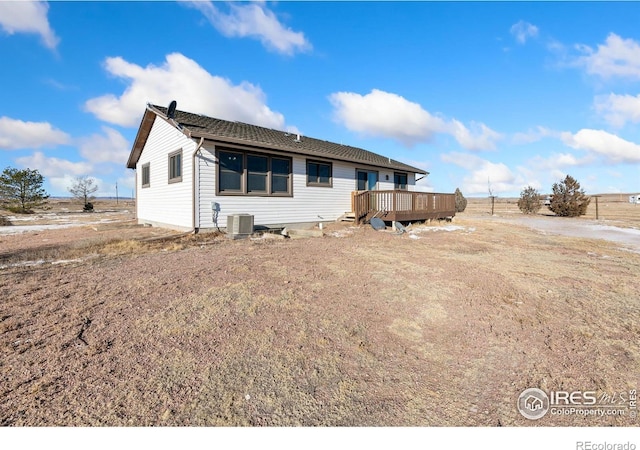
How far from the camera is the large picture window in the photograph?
9.98 meters

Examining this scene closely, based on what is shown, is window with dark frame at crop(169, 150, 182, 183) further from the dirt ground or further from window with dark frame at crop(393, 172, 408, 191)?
window with dark frame at crop(393, 172, 408, 191)

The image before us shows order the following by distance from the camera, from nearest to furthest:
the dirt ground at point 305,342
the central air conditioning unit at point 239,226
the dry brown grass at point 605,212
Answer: the dirt ground at point 305,342, the central air conditioning unit at point 239,226, the dry brown grass at point 605,212

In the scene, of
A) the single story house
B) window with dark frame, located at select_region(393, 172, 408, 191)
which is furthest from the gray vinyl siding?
window with dark frame, located at select_region(393, 172, 408, 191)

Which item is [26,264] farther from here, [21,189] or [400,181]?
[21,189]

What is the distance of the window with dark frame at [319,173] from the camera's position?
12471 millimetres

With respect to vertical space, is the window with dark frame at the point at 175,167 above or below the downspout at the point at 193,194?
above

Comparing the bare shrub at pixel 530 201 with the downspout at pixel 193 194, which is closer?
the downspout at pixel 193 194

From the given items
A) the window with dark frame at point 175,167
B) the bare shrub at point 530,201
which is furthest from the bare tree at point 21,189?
the bare shrub at point 530,201

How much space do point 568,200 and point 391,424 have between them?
96.8 ft

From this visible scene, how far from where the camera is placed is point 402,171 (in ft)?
57.6

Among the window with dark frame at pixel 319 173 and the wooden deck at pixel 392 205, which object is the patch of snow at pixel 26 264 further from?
the wooden deck at pixel 392 205

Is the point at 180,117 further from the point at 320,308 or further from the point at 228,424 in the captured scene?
the point at 228,424

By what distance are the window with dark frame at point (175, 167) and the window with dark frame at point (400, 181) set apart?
37.8ft
